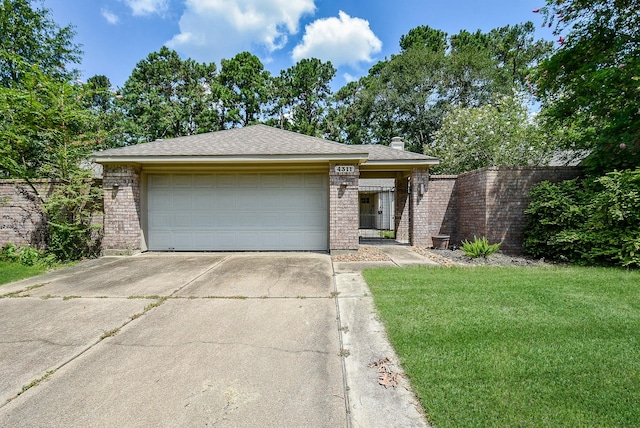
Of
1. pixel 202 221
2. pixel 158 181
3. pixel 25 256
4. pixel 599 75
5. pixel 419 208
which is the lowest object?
pixel 25 256

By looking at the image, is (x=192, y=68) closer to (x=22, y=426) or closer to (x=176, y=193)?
(x=176, y=193)

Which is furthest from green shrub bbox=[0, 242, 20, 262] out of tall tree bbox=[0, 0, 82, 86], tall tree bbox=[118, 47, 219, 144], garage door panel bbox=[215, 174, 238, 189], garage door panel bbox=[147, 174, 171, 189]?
tall tree bbox=[118, 47, 219, 144]

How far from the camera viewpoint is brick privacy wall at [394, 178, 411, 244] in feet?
33.0

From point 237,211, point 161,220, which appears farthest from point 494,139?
point 161,220

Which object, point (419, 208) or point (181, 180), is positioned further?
point (419, 208)

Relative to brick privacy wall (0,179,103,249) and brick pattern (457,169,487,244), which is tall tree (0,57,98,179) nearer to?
brick privacy wall (0,179,103,249)

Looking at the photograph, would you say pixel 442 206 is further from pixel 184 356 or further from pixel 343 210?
pixel 184 356

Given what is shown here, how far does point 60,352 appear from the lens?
2.69 metres

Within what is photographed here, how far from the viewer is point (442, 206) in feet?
30.3

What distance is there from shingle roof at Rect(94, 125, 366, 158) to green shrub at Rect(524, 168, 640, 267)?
4498mm

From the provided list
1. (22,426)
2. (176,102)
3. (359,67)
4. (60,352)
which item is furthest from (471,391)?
(359,67)

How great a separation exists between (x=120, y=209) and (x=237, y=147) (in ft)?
11.0

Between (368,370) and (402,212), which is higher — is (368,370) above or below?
below

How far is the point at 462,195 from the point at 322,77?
21009 mm
